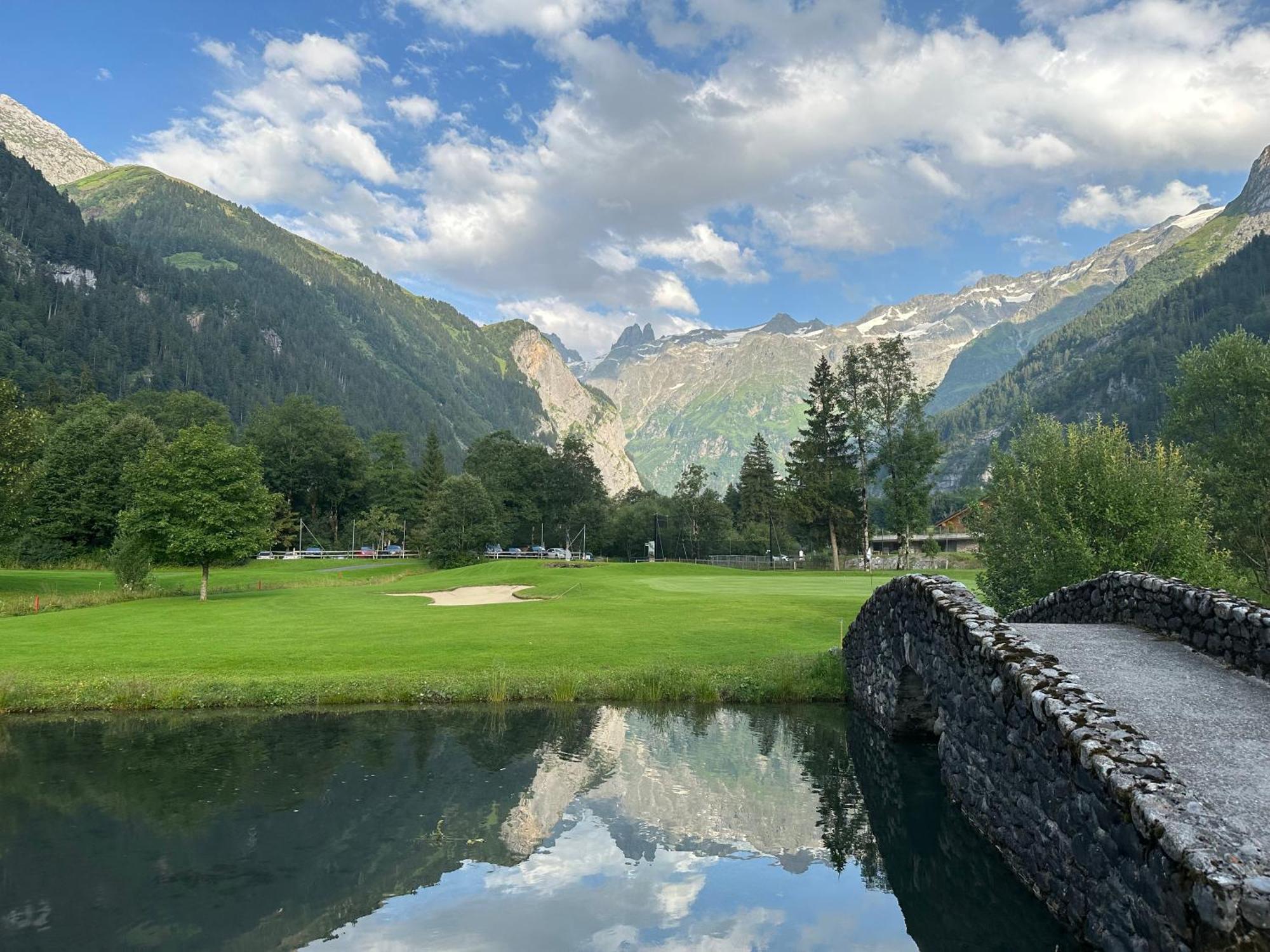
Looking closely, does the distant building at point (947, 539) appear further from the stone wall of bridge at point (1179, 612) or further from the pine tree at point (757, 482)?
the stone wall of bridge at point (1179, 612)

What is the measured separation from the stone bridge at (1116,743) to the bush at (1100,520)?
22.4 ft

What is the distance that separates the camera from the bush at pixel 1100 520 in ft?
85.8

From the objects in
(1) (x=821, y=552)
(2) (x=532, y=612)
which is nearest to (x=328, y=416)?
(1) (x=821, y=552)

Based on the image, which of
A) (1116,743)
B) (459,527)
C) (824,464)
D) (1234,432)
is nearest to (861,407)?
(824,464)

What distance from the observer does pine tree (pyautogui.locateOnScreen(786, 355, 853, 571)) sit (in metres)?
87.8

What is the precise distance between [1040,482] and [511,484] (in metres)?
111

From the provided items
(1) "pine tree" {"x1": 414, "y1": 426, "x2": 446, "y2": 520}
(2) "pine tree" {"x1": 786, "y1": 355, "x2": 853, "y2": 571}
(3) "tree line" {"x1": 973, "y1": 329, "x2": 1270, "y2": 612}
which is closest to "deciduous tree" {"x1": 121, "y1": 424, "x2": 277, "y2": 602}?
(3) "tree line" {"x1": 973, "y1": 329, "x2": 1270, "y2": 612}

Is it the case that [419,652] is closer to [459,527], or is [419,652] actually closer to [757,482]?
[459,527]

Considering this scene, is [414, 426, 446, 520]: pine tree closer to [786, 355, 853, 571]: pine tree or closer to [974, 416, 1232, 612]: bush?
[786, 355, 853, 571]: pine tree

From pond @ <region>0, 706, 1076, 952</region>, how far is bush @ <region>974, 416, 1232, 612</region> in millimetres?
11005

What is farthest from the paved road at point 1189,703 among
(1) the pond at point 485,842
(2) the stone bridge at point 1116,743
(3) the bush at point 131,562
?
(3) the bush at point 131,562

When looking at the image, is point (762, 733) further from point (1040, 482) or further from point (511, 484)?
point (511, 484)

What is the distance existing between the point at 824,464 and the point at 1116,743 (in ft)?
270

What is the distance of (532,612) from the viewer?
39.7 m
